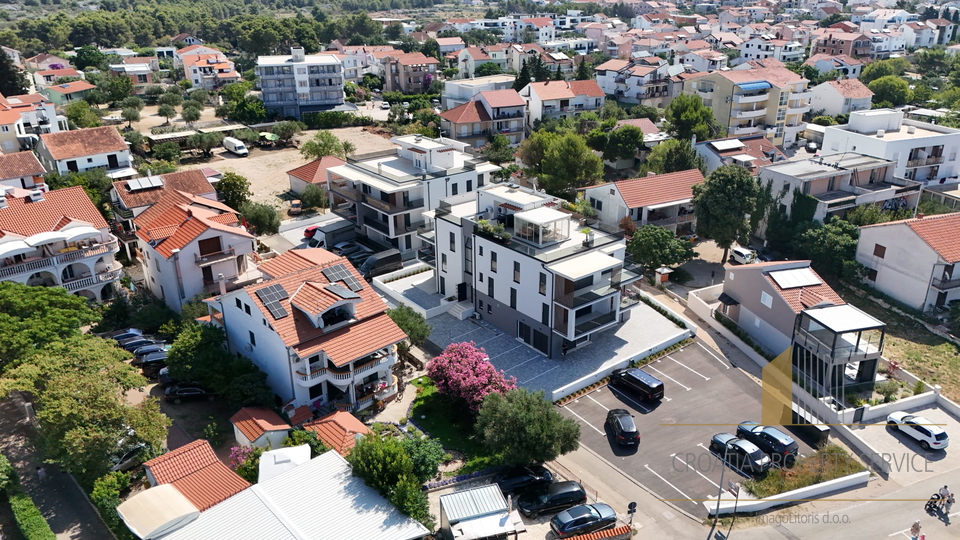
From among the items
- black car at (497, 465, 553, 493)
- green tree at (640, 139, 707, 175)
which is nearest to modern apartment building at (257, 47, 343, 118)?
green tree at (640, 139, 707, 175)

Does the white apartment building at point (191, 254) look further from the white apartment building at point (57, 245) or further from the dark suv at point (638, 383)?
the dark suv at point (638, 383)

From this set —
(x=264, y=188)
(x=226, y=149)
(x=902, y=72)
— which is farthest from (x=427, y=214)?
(x=902, y=72)

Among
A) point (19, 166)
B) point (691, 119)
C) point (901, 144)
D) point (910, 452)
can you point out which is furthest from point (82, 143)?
point (901, 144)

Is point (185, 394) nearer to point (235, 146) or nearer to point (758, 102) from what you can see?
point (235, 146)

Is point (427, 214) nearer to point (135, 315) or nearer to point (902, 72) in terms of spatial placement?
point (135, 315)

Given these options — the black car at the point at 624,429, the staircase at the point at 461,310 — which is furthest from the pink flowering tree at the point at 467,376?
the staircase at the point at 461,310
